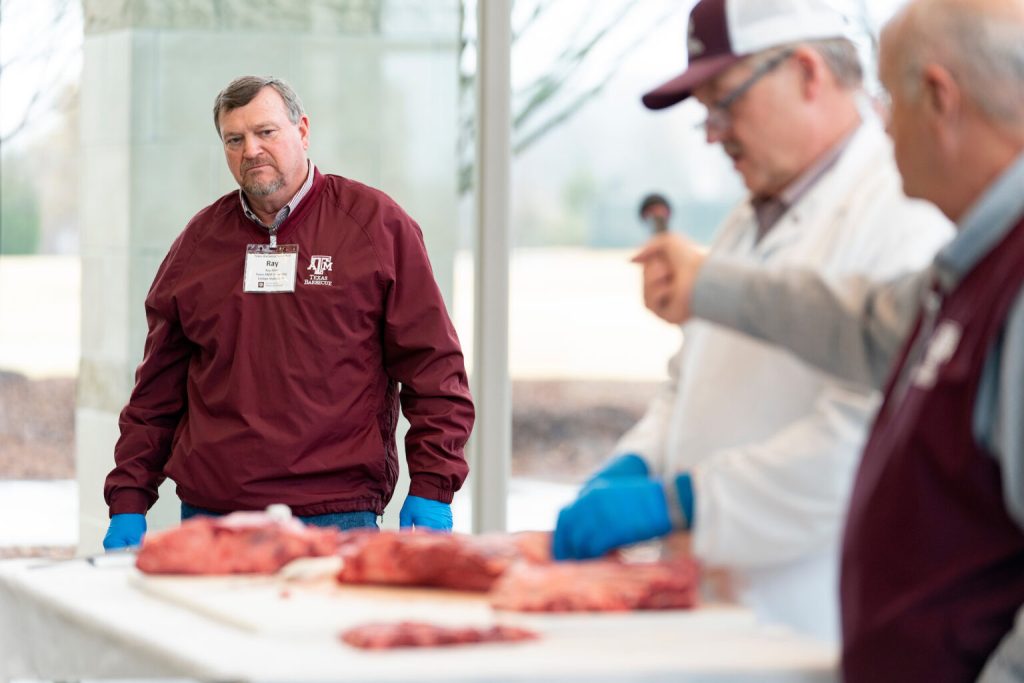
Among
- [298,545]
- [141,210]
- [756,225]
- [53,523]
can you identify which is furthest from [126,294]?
[756,225]

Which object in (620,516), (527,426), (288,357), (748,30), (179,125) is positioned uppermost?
(179,125)

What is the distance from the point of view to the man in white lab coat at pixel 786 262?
1.57m

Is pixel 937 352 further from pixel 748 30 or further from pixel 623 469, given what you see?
pixel 623 469

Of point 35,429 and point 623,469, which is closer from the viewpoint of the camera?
point 623,469

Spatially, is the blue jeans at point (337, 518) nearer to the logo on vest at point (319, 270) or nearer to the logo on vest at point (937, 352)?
the logo on vest at point (319, 270)

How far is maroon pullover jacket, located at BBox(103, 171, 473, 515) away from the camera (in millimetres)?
2775

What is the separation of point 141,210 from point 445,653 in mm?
3009

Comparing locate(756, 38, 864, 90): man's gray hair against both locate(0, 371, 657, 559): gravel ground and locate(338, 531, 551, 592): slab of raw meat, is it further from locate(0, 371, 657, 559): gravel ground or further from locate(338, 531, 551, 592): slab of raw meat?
locate(0, 371, 657, 559): gravel ground

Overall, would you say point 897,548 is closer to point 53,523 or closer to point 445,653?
point 445,653

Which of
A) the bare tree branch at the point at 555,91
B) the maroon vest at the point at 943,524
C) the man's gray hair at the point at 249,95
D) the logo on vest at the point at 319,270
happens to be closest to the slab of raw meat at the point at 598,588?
the maroon vest at the point at 943,524

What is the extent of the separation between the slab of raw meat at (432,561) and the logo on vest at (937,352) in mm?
641

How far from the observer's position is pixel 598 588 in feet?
5.42

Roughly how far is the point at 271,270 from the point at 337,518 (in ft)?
1.73

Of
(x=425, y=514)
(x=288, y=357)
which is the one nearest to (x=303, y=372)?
(x=288, y=357)
